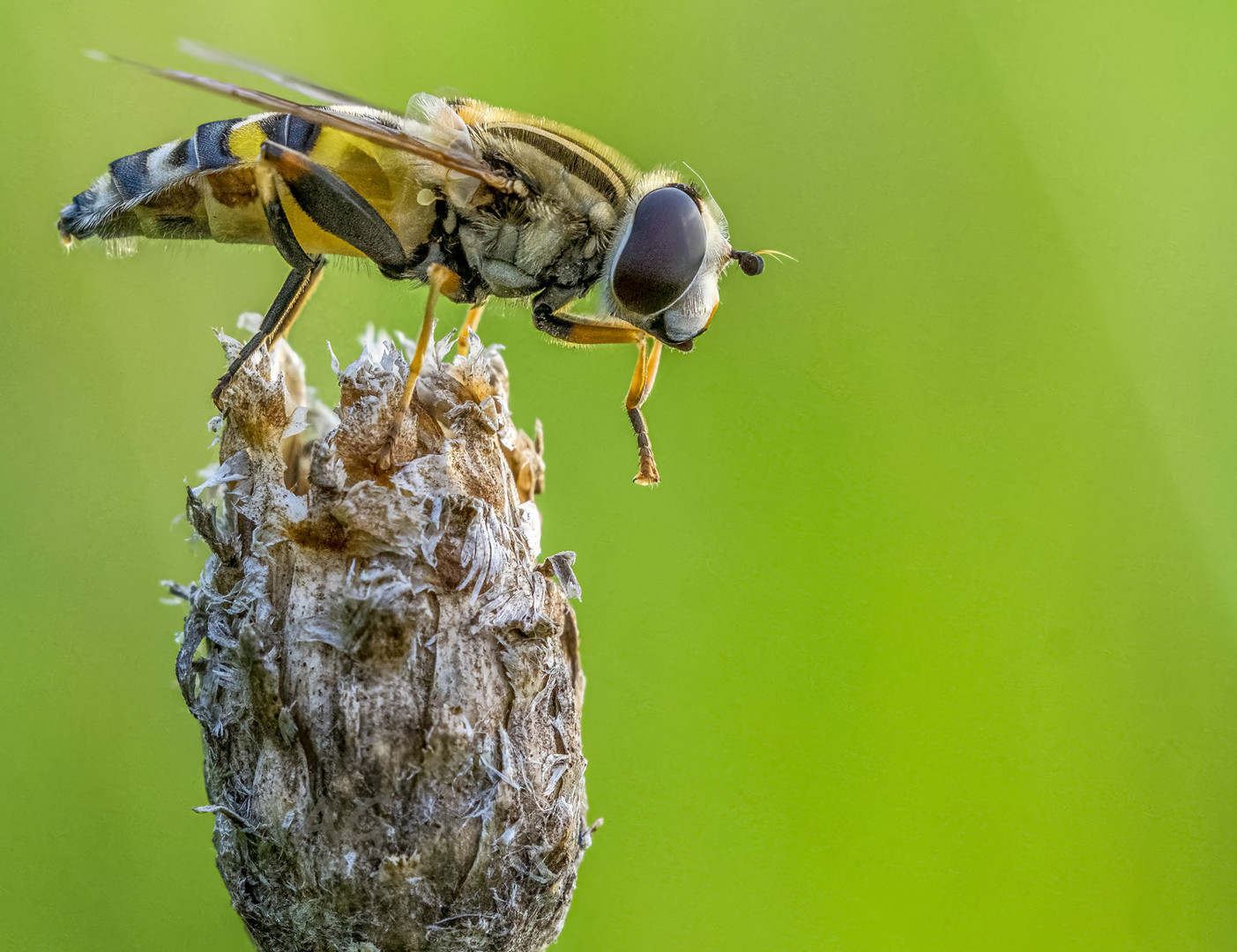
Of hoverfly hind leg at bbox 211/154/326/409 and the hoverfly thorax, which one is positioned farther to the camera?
the hoverfly thorax

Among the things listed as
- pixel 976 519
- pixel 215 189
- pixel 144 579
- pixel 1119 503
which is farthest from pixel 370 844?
pixel 1119 503

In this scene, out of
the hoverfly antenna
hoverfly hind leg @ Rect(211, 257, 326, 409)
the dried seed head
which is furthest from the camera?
the hoverfly antenna

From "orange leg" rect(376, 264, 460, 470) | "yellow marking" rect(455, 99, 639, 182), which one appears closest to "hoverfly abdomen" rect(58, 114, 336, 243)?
"yellow marking" rect(455, 99, 639, 182)

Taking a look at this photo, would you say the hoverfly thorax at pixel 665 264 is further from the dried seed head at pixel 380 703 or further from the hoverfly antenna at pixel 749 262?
the dried seed head at pixel 380 703

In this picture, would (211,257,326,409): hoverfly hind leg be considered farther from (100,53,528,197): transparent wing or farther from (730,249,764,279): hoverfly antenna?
(730,249,764,279): hoverfly antenna

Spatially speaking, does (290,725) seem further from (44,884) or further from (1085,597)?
(1085,597)

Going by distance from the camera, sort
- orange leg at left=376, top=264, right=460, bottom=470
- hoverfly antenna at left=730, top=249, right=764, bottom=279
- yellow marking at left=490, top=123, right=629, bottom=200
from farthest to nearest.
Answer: hoverfly antenna at left=730, top=249, right=764, bottom=279
yellow marking at left=490, top=123, right=629, bottom=200
orange leg at left=376, top=264, right=460, bottom=470

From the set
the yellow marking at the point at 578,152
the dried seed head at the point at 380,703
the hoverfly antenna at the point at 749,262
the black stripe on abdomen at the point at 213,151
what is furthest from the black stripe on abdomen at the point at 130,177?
the hoverfly antenna at the point at 749,262

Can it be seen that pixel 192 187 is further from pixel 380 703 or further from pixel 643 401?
pixel 380 703
